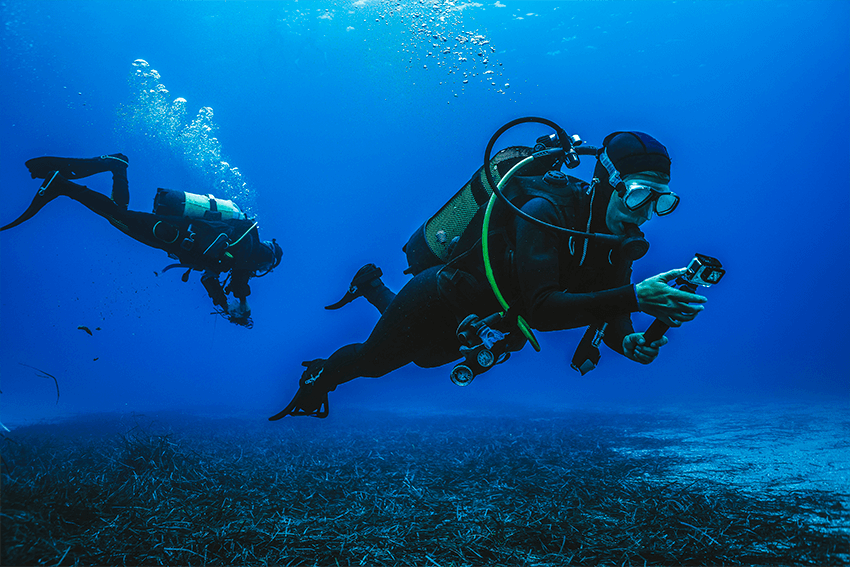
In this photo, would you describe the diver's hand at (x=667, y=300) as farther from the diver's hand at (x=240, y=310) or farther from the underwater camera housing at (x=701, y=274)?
the diver's hand at (x=240, y=310)

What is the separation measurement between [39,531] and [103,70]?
46.2m

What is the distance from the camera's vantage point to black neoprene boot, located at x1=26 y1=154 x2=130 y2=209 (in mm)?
5094

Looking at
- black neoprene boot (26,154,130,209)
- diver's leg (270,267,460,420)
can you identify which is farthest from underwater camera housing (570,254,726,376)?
black neoprene boot (26,154,130,209)

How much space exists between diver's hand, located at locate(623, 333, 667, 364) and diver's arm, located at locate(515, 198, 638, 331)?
1.07 feet

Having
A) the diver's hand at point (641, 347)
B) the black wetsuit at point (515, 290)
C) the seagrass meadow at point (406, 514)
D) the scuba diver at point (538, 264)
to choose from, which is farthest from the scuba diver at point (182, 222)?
the diver's hand at point (641, 347)

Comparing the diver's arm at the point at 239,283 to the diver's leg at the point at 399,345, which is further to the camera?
the diver's arm at the point at 239,283

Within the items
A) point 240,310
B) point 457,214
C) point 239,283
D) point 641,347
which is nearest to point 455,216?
point 457,214

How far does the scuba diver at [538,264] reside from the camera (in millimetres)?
2146

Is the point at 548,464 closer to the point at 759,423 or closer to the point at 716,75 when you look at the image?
the point at 759,423

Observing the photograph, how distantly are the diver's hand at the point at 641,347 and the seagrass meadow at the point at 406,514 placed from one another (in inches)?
44.5

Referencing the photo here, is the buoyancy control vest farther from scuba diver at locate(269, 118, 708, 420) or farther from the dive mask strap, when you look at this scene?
the dive mask strap

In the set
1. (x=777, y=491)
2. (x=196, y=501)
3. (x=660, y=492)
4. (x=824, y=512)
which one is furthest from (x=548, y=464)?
(x=196, y=501)

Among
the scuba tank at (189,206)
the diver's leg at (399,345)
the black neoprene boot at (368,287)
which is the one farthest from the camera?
the scuba tank at (189,206)

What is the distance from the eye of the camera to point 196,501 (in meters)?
3.13
